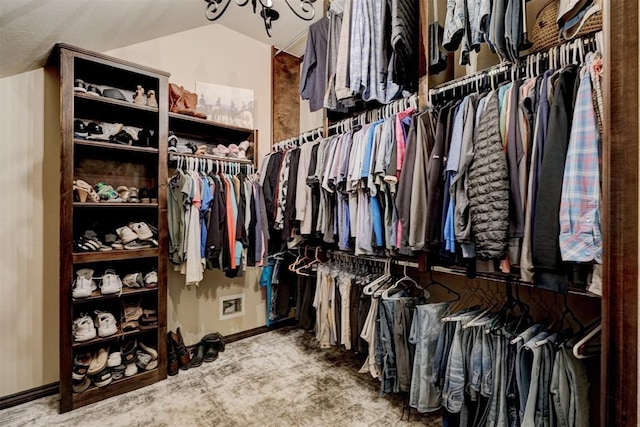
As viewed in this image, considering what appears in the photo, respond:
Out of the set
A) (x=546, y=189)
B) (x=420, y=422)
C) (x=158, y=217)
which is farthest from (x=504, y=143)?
(x=158, y=217)

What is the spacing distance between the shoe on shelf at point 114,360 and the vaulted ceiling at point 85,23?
1.92 metres

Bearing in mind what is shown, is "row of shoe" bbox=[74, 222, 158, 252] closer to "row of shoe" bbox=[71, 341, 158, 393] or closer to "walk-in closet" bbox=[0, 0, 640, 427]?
"walk-in closet" bbox=[0, 0, 640, 427]

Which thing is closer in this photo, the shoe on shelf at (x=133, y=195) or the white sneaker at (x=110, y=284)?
the white sneaker at (x=110, y=284)

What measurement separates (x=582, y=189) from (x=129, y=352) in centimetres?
274

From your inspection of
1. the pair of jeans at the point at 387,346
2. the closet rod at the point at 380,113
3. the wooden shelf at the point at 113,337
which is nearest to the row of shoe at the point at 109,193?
the wooden shelf at the point at 113,337

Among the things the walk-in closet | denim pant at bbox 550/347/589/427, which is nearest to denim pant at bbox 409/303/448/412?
the walk-in closet

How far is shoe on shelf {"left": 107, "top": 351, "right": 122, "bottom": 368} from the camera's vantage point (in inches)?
82.2

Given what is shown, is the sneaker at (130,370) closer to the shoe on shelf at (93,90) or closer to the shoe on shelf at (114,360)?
the shoe on shelf at (114,360)

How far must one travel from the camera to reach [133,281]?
7.20ft

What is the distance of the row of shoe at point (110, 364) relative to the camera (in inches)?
78.3

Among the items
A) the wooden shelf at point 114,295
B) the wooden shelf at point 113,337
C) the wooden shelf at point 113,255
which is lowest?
the wooden shelf at point 113,337

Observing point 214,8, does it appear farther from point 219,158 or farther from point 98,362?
point 98,362

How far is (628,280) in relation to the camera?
49 cm

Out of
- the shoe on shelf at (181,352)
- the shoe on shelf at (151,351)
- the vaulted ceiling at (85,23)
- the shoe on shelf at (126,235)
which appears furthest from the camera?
the shoe on shelf at (181,352)
